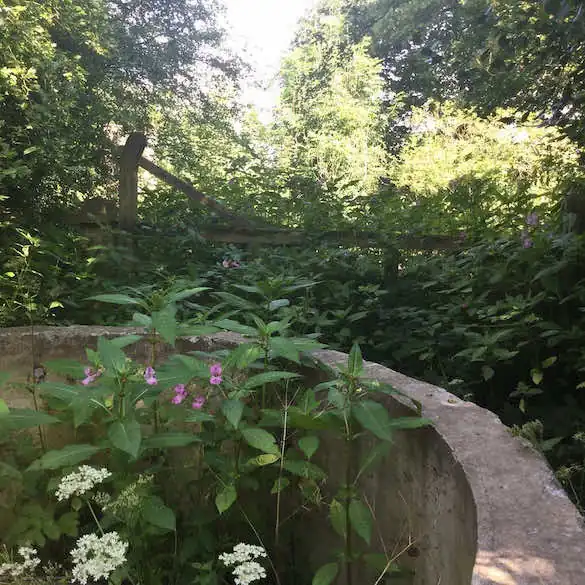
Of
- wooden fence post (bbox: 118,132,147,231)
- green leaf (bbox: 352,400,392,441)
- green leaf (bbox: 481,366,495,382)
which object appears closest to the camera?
green leaf (bbox: 352,400,392,441)

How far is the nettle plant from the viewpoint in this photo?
56.2 inches

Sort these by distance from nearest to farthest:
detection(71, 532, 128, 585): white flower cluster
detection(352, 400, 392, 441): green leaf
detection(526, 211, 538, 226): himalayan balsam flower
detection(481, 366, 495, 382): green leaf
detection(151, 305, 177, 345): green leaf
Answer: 1. detection(71, 532, 128, 585): white flower cluster
2. detection(352, 400, 392, 441): green leaf
3. detection(151, 305, 177, 345): green leaf
4. detection(481, 366, 495, 382): green leaf
5. detection(526, 211, 538, 226): himalayan balsam flower

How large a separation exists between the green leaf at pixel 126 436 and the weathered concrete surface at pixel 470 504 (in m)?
0.73

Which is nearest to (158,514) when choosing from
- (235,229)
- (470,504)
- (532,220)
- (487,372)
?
(470,504)

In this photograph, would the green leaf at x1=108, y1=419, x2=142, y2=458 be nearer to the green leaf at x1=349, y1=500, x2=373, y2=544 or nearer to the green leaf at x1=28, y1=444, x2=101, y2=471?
the green leaf at x1=28, y1=444, x2=101, y2=471

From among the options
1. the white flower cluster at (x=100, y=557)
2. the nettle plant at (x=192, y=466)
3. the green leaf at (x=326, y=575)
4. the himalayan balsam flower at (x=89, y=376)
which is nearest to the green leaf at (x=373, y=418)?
the nettle plant at (x=192, y=466)

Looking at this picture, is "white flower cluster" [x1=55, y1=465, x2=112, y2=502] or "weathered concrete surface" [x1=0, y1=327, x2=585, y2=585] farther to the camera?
"white flower cluster" [x1=55, y1=465, x2=112, y2=502]

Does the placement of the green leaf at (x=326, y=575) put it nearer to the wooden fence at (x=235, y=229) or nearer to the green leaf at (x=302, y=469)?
the green leaf at (x=302, y=469)

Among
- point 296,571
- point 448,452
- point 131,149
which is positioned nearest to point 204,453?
point 296,571

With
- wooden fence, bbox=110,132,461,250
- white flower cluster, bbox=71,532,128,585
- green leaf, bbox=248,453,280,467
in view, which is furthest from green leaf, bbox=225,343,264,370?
wooden fence, bbox=110,132,461,250

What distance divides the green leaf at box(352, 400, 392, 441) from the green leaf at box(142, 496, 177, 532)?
552 mm

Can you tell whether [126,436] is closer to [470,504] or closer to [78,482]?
[78,482]

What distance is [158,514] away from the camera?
4.72ft

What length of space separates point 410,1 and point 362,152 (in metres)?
6.11
